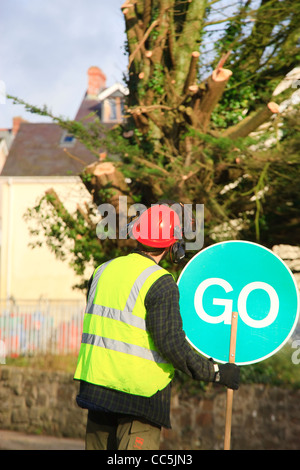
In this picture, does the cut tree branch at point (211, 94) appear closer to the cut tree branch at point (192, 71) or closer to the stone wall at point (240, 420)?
the cut tree branch at point (192, 71)

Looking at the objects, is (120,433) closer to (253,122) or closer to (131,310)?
(131,310)

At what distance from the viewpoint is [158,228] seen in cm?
370

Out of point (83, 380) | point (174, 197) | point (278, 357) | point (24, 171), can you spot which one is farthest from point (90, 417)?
point (24, 171)

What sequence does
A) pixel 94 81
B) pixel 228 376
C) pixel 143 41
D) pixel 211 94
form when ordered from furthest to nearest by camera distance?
pixel 94 81, pixel 143 41, pixel 211 94, pixel 228 376

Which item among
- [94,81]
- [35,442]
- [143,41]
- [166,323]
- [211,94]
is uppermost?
[94,81]

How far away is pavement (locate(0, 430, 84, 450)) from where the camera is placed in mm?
10039

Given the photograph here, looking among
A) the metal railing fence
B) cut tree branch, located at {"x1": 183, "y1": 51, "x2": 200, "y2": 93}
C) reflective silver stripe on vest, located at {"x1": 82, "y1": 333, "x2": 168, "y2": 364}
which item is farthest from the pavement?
reflective silver stripe on vest, located at {"x1": 82, "y1": 333, "x2": 168, "y2": 364}

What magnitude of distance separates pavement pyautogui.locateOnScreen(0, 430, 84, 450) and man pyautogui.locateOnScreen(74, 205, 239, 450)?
688cm

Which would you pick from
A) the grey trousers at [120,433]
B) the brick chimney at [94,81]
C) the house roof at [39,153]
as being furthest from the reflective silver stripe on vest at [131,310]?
the brick chimney at [94,81]

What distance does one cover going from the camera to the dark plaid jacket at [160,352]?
3361 millimetres

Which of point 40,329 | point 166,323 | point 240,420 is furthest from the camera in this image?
point 40,329

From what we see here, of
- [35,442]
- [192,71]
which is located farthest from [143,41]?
[35,442]

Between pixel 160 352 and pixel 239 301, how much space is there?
78 cm

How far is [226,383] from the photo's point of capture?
3.56m
